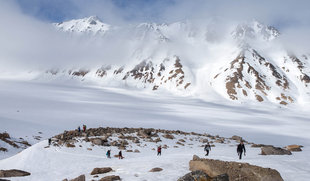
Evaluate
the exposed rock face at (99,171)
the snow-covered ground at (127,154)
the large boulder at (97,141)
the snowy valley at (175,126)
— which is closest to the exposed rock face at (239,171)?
the snowy valley at (175,126)

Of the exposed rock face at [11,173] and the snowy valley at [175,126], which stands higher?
the snowy valley at [175,126]

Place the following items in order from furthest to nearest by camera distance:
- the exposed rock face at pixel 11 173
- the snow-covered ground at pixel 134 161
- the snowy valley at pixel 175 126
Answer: the snowy valley at pixel 175 126, the exposed rock face at pixel 11 173, the snow-covered ground at pixel 134 161

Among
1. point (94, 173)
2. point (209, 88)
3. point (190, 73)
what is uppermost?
point (190, 73)

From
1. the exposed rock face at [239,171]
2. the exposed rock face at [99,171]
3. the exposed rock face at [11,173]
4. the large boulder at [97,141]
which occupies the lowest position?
the exposed rock face at [11,173]

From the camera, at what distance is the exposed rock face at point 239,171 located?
1378 cm

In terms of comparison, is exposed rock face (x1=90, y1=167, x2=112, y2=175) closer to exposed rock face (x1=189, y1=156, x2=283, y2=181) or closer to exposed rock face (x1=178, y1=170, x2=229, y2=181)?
exposed rock face (x1=189, y1=156, x2=283, y2=181)

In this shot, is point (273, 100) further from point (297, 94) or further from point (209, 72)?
point (209, 72)

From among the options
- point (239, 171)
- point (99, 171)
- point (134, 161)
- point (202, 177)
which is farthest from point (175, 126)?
point (202, 177)

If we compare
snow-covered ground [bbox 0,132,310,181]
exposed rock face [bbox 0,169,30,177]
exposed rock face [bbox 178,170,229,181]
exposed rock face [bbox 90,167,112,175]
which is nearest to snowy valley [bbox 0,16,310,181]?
snow-covered ground [bbox 0,132,310,181]

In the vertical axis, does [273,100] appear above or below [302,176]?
above

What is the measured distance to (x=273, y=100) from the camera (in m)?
144

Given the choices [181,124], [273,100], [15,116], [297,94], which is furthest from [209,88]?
[15,116]

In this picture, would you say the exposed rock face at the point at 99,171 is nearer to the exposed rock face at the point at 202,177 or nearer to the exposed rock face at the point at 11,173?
the exposed rock face at the point at 11,173

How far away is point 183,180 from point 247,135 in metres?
51.3
